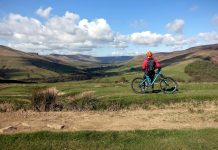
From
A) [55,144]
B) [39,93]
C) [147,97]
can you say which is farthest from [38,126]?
[147,97]

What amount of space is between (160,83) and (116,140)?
38.6ft

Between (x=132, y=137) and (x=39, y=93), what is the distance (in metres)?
9.78

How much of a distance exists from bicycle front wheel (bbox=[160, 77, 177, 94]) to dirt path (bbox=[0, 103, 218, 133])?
5.82m

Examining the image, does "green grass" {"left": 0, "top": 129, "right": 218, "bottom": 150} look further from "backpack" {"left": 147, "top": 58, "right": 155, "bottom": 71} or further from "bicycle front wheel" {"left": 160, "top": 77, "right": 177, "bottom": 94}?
"bicycle front wheel" {"left": 160, "top": 77, "right": 177, "bottom": 94}

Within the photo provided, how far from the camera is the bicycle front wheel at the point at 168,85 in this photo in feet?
74.1

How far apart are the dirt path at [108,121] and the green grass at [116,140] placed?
3.02 ft

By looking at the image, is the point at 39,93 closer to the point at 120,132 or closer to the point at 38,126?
the point at 38,126

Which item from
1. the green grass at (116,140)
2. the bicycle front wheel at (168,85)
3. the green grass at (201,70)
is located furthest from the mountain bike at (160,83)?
the green grass at (201,70)

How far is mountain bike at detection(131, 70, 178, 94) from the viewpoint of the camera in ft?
73.9

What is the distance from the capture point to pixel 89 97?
22.0 m

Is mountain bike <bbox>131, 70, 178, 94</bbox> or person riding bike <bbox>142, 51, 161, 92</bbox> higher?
person riding bike <bbox>142, 51, 161, 92</bbox>

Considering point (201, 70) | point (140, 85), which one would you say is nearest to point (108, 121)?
point (140, 85)

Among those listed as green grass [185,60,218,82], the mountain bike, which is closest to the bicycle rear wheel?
the mountain bike

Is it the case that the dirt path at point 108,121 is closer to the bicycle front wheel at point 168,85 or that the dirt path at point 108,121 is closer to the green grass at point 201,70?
the bicycle front wheel at point 168,85
